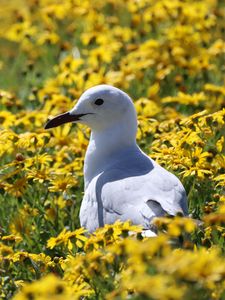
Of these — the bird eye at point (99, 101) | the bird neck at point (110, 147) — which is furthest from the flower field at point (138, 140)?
the bird eye at point (99, 101)

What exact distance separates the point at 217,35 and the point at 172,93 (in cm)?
134

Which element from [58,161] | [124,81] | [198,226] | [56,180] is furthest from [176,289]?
[124,81]

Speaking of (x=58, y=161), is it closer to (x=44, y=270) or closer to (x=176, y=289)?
(x=44, y=270)

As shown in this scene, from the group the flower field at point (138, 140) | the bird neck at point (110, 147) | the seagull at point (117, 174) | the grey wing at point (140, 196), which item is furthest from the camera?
the bird neck at point (110, 147)

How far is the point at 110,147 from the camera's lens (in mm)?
5738

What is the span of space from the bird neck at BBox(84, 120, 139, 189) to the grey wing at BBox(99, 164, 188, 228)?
0.31 m

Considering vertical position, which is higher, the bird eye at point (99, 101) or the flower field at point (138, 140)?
the bird eye at point (99, 101)

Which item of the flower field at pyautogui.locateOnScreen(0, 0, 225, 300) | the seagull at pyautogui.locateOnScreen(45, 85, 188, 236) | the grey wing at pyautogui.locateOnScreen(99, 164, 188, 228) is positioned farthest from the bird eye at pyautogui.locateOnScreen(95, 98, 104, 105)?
the grey wing at pyautogui.locateOnScreen(99, 164, 188, 228)

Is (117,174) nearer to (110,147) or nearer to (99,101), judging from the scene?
(110,147)

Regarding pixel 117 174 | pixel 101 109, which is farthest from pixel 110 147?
pixel 117 174

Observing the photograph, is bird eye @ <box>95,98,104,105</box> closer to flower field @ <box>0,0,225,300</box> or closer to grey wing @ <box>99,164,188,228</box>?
flower field @ <box>0,0,225,300</box>

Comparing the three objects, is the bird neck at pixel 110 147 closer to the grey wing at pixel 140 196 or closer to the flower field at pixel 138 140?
the flower field at pixel 138 140

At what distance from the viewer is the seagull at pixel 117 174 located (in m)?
4.88

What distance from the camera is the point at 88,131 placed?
656 cm
